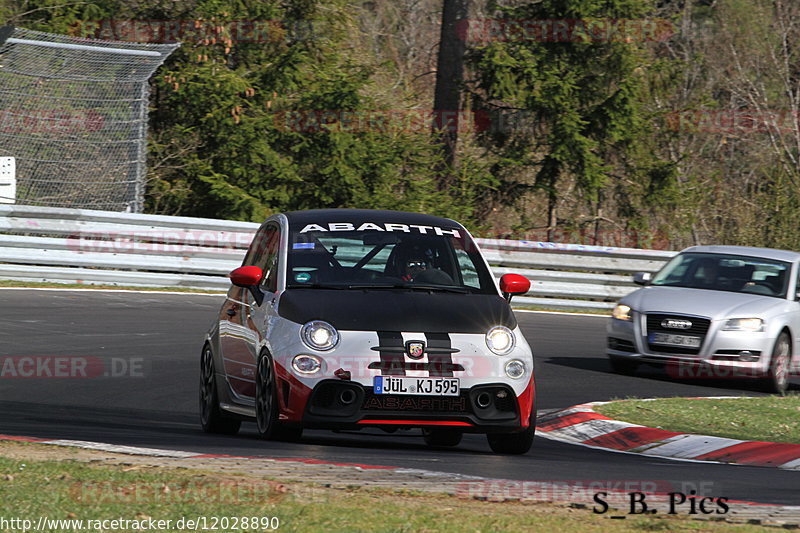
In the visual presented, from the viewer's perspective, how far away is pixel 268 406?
883 centimetres

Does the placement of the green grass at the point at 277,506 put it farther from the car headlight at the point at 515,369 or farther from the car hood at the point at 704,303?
the car hood at the point at 704,303

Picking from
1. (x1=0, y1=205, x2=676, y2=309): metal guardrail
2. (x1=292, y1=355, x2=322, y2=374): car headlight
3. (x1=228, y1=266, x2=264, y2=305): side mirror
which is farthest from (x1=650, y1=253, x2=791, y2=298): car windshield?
(x1=292, y1=355, x2=322, y2=374): car headlight

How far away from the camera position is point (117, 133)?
69.7ft

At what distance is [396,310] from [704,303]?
6987 millimetres

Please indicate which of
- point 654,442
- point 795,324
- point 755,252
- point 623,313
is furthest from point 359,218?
point 755,252

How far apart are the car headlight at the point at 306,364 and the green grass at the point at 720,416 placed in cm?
346

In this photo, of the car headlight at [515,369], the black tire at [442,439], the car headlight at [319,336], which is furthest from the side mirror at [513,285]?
the car headlight at [319,336]

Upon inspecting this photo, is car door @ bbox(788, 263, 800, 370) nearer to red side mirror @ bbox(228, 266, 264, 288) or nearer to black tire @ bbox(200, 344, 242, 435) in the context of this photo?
black tire @ bbox(200, 344, 242, 435)

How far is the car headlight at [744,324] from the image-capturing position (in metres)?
14.6

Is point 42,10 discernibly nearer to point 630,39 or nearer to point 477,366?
point 630,39

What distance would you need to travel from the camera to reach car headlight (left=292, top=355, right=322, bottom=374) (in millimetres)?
8500

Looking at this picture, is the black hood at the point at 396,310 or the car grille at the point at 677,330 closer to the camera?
the black hood at the point at 396,310

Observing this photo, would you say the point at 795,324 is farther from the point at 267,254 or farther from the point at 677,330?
the point at 267,254

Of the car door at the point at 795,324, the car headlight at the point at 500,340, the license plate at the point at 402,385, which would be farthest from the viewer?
the car door at the point at 795,324
